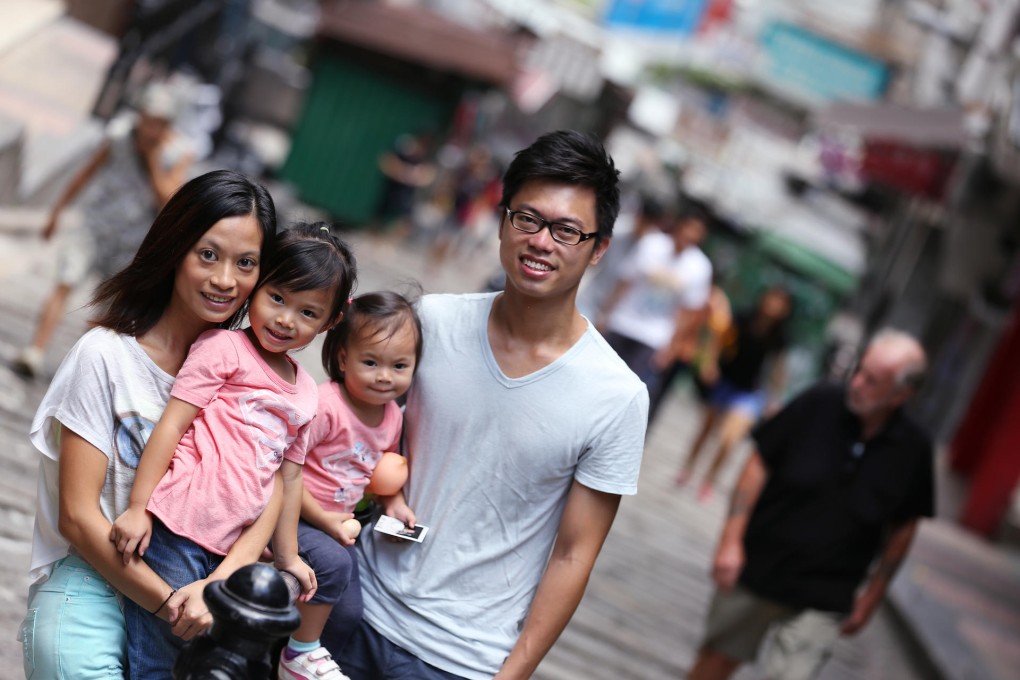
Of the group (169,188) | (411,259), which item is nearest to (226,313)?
(169,188)

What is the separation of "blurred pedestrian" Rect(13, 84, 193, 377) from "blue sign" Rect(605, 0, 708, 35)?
12.2 meters

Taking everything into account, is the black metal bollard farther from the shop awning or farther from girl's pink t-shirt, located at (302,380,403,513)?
the shop awning

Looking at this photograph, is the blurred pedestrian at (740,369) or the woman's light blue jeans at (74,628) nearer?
the woman's light blue jeans at (74,628)

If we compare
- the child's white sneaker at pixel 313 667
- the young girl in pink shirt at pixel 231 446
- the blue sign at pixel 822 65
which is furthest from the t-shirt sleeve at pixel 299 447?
the blue sign at pixel 822 65

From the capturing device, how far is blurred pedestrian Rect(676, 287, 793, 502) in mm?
11000

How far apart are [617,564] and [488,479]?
18.7 feet

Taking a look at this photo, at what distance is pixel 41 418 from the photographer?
2672 millimetres

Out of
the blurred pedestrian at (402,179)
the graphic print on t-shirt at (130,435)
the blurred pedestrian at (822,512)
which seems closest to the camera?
the graphic print on t-shirt at (130,435)

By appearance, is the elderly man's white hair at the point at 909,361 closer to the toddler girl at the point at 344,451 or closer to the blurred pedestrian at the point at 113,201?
the toddler girl at the point at 344,451

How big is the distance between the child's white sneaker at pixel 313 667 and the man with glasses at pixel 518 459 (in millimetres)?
185

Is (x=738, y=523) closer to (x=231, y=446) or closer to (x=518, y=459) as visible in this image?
(x=518, y=459)

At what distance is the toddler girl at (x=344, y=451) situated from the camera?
2.91 m

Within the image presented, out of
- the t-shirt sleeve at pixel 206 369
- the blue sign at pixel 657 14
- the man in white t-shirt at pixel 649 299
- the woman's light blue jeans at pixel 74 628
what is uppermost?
the blue sign at pixel 657 14

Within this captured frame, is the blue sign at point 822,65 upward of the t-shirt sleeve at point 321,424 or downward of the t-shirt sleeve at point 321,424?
upward
